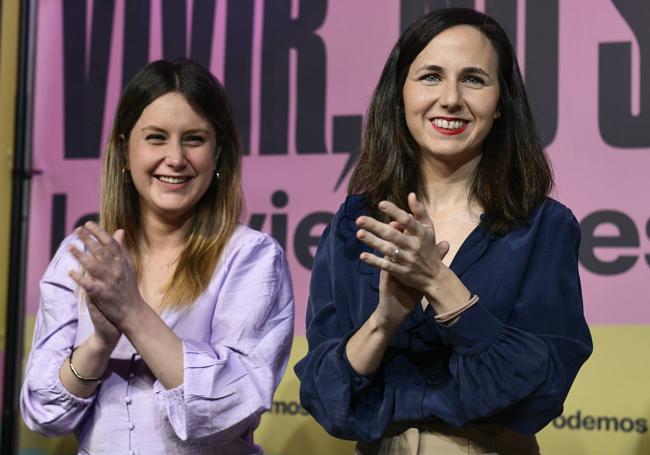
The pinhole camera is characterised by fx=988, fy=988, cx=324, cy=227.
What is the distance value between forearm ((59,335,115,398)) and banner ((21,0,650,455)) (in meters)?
1.21

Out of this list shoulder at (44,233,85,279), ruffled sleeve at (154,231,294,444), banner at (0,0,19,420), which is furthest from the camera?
banner at (0,0,19,420)

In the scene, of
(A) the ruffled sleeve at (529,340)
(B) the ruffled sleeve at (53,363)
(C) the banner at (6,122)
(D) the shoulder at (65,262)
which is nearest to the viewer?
(A) the ruffled sleeve at (529,340)

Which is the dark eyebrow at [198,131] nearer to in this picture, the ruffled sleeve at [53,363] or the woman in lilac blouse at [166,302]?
the woman in lilac blouse at [166,302]

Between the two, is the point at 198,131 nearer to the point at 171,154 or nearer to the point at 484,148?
the point at 171,154

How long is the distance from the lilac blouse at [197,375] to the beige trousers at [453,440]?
38 cm

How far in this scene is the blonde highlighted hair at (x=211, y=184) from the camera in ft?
8.14

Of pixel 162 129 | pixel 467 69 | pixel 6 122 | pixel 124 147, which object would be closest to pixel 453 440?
pixel 467 69

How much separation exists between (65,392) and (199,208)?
569 mm

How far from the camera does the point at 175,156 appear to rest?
2.43m

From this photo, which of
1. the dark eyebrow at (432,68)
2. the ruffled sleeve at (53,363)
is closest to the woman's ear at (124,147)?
the ruffled sleeve at (53,363)

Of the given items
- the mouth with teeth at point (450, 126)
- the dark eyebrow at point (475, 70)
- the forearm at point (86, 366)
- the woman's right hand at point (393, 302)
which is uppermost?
the dark eyebrow at point (475, 70)

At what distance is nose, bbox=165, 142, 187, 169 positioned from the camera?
2.42 m

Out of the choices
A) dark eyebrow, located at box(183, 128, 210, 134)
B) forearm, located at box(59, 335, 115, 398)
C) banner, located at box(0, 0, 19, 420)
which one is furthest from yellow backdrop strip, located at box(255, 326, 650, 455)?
banner, located at box(0, 0, 19, 420)

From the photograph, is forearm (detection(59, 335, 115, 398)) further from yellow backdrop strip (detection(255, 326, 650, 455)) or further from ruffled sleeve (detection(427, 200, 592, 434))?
yellow backdrop strip (detection(255, 326, 650, 455))
